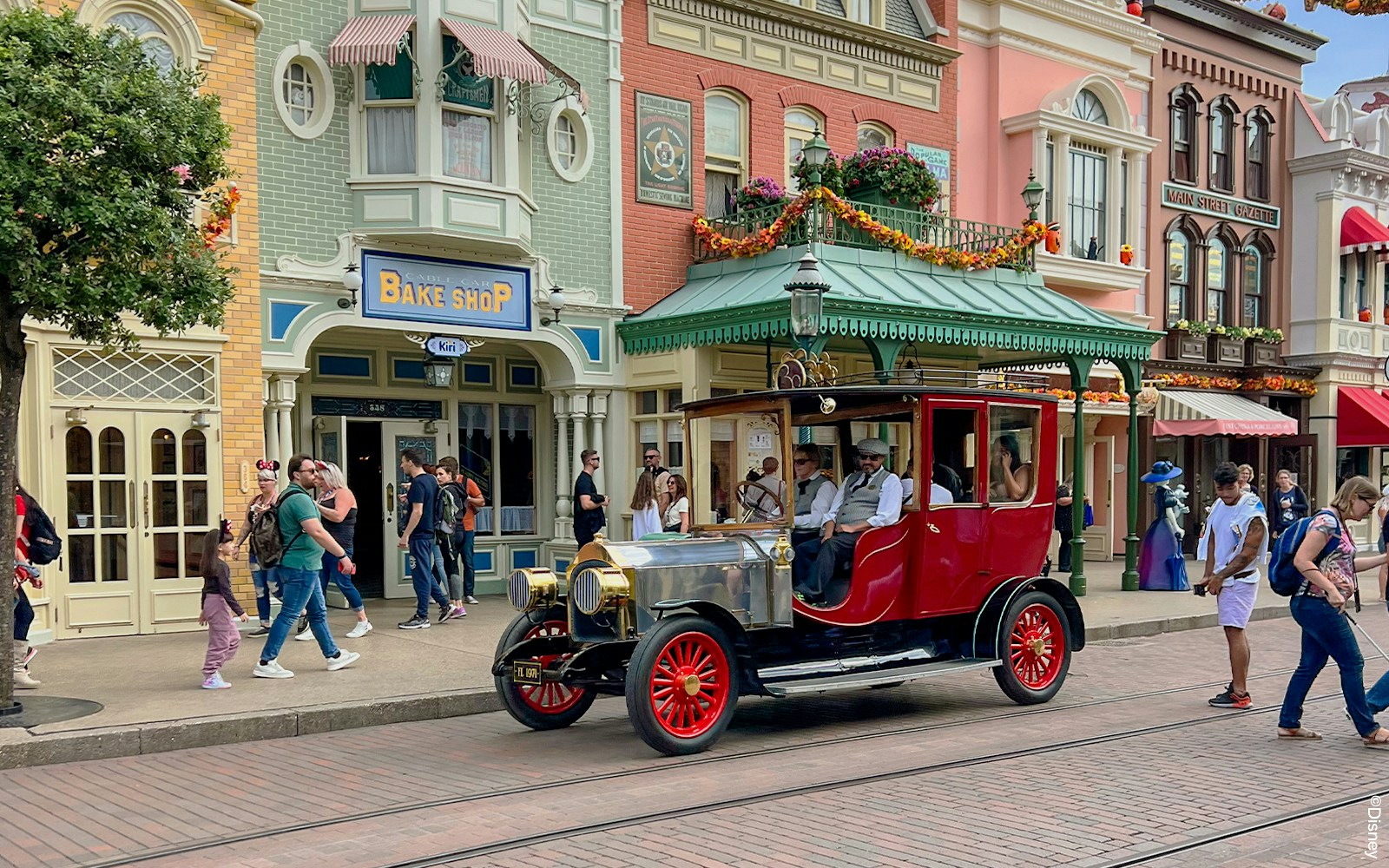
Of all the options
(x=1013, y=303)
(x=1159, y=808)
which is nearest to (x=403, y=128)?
(x=1013, y=303)

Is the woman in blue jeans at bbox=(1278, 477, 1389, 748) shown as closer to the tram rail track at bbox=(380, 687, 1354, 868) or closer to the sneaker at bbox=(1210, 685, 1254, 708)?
the tram rail track at bbox=(380, 687, 1354, 868)

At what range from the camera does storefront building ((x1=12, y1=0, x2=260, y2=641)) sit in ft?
39.0

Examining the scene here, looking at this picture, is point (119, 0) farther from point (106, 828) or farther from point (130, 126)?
point (106, 828)

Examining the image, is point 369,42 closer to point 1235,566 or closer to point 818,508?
point 818,508

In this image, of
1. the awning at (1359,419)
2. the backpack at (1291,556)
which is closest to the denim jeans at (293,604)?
the backpack at (1291,556)

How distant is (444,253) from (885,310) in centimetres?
508

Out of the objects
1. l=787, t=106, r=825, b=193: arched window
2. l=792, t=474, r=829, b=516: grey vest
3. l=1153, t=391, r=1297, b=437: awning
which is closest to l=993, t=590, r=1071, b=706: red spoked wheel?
l=792, t=474, r=829, b=516: grey vest

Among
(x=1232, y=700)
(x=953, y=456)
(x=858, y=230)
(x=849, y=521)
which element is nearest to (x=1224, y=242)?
(x=858, y=230)

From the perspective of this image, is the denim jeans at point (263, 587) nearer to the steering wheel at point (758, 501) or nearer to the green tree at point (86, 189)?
the green tree at point (86, 189)

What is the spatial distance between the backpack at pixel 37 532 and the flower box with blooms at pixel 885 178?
10.5m

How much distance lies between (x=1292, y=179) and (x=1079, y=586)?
14392mm

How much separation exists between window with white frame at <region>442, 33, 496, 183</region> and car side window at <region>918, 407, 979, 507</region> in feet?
24.2

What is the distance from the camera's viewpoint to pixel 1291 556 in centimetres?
791

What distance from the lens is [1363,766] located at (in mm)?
7328
